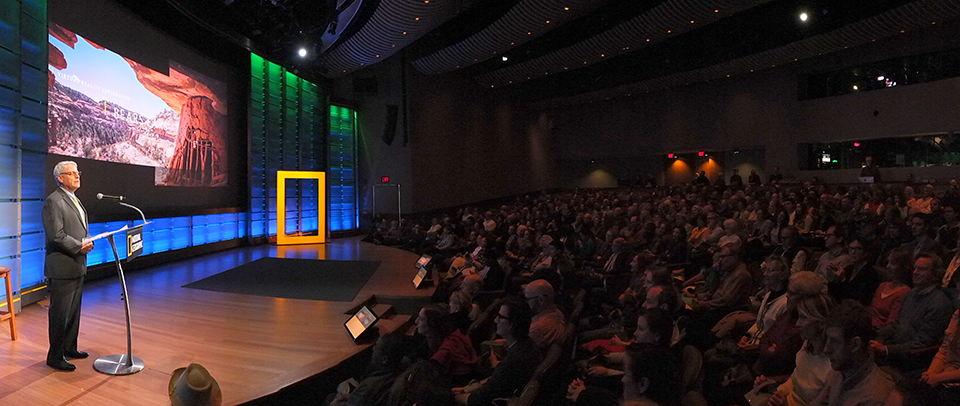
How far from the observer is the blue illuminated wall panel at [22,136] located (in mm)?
4465

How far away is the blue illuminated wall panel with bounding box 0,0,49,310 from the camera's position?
176 inches

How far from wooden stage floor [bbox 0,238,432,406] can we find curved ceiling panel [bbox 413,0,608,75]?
18.8 feet

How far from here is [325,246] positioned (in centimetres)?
1081

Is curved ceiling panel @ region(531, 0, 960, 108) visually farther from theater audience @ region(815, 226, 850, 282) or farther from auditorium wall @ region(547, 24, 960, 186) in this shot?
theater audience @ region(815, 226, 850, 282)

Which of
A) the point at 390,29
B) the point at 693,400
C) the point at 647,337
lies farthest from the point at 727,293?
the point at 390,29

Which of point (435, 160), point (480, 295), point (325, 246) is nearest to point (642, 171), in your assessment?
point (435, 160)

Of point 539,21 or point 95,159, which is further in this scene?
point 539,21

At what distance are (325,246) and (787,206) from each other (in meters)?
9.09

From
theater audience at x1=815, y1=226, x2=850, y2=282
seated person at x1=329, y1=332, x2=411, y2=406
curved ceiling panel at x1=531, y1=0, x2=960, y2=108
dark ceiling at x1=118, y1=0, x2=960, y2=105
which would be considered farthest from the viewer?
curved ceiling panel at x1=531, y1=0, x2=960, y2=108

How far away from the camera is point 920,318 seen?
2.66 metres

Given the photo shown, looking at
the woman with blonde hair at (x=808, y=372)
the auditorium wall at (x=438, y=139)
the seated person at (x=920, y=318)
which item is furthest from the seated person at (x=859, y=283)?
the auditorium wall at (x=438, y=139)

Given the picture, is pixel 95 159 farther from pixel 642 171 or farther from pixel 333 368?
pixel 642 171

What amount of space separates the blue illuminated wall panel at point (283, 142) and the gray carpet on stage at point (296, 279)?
2.92m

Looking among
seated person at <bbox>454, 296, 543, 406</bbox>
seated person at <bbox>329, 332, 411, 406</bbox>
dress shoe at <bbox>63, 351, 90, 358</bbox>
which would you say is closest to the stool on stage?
dress shoe at <bbox>63, 351, 90, 358</bbox>
